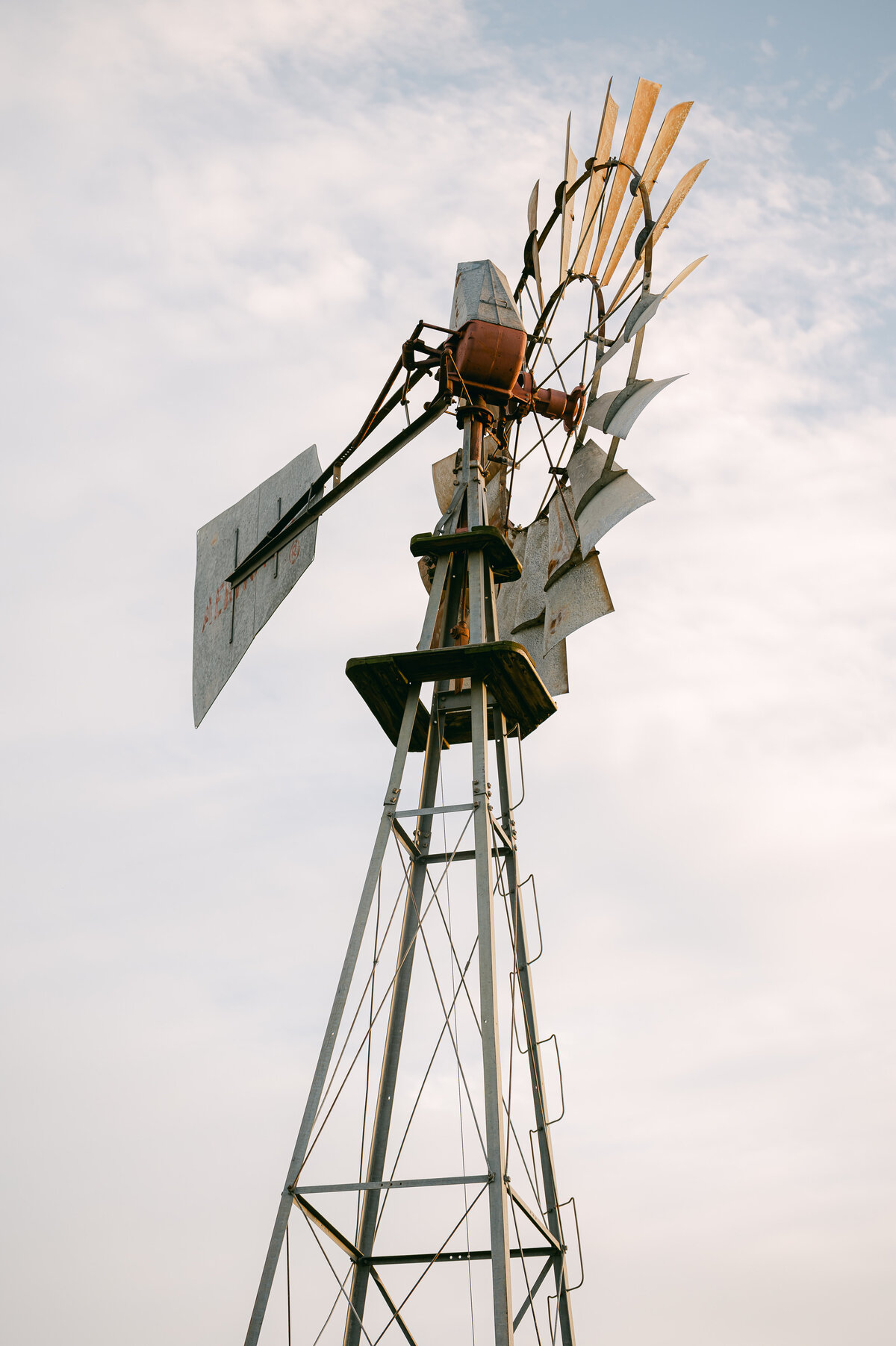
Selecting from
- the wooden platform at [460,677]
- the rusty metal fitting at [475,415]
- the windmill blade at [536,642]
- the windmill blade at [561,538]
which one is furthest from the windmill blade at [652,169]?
the wooden platform at [460,677]

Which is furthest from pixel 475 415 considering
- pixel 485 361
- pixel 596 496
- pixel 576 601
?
pixel 576 601

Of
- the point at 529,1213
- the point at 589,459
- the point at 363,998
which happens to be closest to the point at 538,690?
the point at 589,459

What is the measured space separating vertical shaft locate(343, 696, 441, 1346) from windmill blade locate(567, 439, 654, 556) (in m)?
1.97

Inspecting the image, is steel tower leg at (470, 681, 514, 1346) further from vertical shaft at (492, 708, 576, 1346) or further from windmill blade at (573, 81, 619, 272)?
windmill blade at (573, 81, 619, 272)

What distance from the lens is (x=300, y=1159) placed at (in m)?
8.70

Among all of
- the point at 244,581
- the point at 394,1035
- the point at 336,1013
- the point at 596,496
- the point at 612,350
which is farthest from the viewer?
the point at 244,581

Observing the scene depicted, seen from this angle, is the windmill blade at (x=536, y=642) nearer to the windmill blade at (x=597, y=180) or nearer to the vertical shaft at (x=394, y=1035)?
the vertical shaft at (x=394, y=1035)

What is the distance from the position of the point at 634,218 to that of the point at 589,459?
2400 mm

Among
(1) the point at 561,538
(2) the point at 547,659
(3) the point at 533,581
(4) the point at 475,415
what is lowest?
(2) the point at 547,659

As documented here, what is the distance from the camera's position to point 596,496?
10.7 metres

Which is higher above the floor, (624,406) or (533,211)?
(533,211)

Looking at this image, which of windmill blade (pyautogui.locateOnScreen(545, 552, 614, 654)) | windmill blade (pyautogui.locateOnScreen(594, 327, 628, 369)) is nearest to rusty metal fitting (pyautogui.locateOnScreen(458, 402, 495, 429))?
windmill blade (pyautogui.locateOnScreen(594, 327, 628, 369))

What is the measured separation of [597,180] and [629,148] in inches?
15.7

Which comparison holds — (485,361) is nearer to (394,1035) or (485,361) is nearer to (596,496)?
(596,496)
